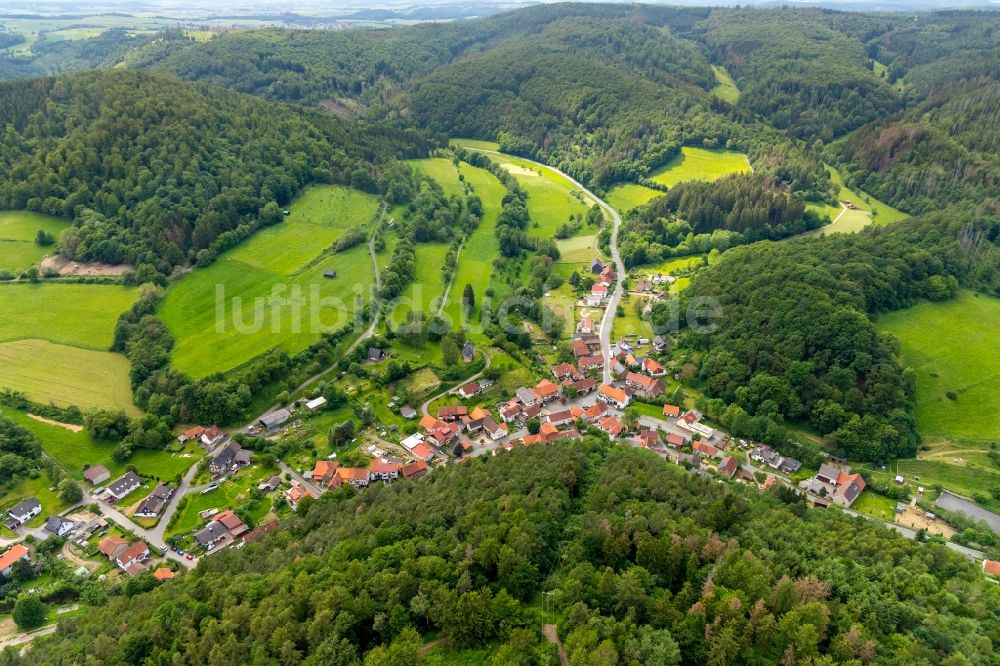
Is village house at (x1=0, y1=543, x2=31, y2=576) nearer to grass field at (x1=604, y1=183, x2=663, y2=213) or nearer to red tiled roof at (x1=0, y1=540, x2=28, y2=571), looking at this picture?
red tiled roof at (x1=0, y1=540, x2=28, y2=571)

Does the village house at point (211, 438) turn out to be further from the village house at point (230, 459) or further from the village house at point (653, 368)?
the village house at point (653, 368)

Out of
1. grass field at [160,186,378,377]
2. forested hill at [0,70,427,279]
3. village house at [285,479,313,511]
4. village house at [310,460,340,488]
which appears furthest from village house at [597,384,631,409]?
forested hill at [0,70,427,279]

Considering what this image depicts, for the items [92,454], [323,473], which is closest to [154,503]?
[92,454]

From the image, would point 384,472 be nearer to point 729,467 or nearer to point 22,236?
point 729,467

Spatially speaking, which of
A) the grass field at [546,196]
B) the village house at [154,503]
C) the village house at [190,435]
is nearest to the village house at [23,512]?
the village house at [154,503]

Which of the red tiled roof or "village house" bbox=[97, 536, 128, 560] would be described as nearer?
the red tiled roof

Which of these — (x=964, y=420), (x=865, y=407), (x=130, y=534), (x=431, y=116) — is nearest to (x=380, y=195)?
(x=431, y=116)
